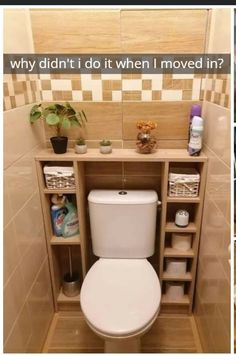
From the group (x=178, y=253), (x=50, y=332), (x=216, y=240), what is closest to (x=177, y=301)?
(x=178, y=253)

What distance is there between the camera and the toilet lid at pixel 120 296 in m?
1.02

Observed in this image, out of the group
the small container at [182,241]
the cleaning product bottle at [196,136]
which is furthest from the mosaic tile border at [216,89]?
the small container at [182,241]

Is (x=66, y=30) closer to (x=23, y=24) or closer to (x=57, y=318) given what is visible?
(x=23, y=24)

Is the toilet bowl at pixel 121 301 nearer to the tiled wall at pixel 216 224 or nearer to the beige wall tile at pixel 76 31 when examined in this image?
the tiled wall at pixel 216 224

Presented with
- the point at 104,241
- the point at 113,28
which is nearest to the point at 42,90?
the point at 113,28

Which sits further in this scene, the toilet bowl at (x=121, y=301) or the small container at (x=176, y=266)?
the small container at (x=176, y=266)

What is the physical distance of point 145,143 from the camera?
1.26m

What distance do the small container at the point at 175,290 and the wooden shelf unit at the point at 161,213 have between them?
0.02 meters

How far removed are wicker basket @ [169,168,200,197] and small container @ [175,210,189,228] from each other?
119 millimetres

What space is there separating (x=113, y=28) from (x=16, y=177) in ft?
2.62

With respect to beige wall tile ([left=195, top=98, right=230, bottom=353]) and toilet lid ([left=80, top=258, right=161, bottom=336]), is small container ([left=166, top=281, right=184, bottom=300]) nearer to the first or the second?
beige wall tile ([left=195, top=98, right=230, bottom=353])

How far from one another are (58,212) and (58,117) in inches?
20.1

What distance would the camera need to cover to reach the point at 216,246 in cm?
112

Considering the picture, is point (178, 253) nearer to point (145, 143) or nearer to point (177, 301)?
point (177, 301)
